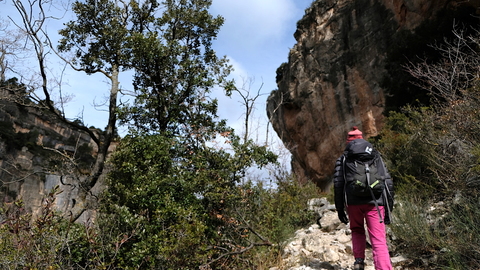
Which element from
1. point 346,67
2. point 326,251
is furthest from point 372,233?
point 346,67

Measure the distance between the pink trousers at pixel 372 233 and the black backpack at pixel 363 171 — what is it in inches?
7.5

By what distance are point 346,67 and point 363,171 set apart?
49.9ft

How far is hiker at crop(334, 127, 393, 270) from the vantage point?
3752 millimetres

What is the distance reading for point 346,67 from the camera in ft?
59.1

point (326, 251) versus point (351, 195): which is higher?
point (351, 195)

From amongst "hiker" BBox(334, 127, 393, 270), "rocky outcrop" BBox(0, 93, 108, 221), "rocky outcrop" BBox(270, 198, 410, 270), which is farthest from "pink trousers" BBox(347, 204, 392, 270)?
"rocky outcrop" BBox(0, 93, 108, 221)

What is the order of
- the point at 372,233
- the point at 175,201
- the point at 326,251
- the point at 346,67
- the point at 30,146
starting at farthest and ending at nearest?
the point at 30,146
the point at 346,67
the point at 175,201
the point at 326,251
the point at 372,233

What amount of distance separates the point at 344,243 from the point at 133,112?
4940 mm

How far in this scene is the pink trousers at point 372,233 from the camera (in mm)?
3676

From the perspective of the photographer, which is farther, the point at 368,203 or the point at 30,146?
the point at 30,146

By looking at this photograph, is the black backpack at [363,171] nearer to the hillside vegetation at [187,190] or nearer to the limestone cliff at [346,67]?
the hillside vegetation at [187,190]

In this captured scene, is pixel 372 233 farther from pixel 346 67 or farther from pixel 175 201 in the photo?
pixel 346 67

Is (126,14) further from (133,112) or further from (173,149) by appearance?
(173,149)

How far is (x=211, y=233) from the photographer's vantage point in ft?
19.3
